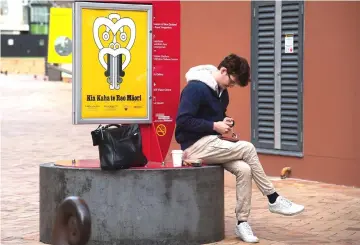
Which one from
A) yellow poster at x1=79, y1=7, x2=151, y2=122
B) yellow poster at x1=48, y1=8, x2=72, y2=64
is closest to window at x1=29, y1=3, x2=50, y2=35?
yellow poster at x1=48, y1=8, x2=72, y2=64

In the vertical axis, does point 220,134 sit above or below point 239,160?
above

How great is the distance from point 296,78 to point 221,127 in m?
3.83

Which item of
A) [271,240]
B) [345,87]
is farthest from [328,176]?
[271,240]

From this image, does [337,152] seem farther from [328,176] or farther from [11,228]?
[11,228]

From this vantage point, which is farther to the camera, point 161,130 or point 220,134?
point 161,130

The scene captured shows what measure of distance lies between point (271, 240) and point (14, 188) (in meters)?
4.19

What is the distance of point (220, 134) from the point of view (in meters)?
7.75

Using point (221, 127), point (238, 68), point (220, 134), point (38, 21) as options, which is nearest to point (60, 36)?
point (220, 134)

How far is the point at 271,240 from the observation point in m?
7.77

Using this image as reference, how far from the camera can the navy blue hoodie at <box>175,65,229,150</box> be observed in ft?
24.7

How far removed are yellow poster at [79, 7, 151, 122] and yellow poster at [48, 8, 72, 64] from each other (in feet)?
37.1

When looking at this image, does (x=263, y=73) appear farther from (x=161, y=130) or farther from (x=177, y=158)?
(x=177, y=158)

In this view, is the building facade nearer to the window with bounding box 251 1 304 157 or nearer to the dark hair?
the window with bounding box 251 1 304 157

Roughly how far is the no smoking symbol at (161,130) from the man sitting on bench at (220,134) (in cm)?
28
